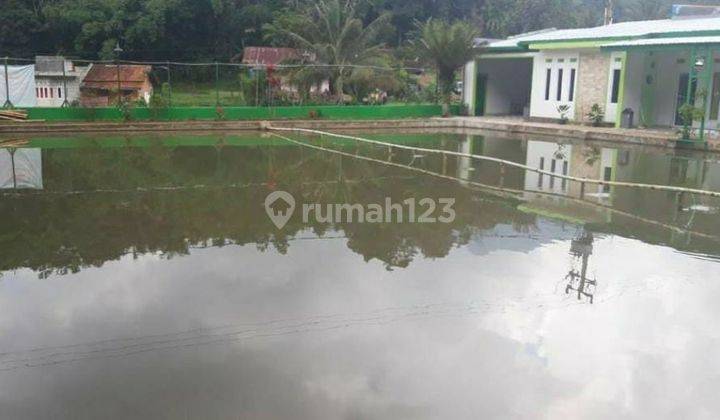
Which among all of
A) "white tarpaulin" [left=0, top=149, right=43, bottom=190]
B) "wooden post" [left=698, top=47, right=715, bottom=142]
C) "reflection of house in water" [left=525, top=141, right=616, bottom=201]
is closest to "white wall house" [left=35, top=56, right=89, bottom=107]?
"white tarpaulin" [left=0, top=149, right=43, bottom=190]

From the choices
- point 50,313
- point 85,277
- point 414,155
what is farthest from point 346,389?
point 414,155

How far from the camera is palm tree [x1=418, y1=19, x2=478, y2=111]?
27844mm

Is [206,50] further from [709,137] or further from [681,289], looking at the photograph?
[681,289]

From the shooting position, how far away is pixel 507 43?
96.7ft

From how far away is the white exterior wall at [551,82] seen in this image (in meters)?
25.9

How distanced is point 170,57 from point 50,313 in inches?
1381

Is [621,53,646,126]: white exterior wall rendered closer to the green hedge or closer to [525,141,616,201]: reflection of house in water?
[525,141,616,201]: reflection of house in water

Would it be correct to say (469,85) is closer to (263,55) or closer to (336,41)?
(336,41)

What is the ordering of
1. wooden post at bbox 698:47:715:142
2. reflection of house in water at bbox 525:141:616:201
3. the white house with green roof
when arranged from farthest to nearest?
the white house with green roof
wooden post at bbox 698:47:715:142
reflection of house in water at bbox 525:141:616:201

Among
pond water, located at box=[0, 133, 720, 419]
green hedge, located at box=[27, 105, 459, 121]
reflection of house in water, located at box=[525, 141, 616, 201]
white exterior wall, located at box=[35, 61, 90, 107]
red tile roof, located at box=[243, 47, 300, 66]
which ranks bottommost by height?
pond water, located at box=[0, 133, 720, 419]

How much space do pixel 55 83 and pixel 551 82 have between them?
18097 mm

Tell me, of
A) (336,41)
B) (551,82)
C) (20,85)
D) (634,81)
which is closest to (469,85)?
(551,82)

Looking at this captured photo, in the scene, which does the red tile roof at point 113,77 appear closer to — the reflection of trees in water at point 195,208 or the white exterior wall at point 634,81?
the reflection of trees in water at point 195,208

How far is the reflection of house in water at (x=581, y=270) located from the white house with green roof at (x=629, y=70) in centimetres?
1321
